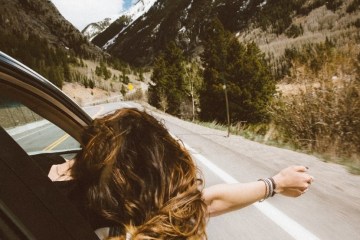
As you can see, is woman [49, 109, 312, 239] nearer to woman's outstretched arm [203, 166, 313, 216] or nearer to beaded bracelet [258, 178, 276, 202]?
woman's outstretched arm [203, 166, 313, 216]

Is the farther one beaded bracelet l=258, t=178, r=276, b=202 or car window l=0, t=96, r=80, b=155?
beaded bracelet l=258, t=178, r=276, b=202

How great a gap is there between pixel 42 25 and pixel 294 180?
191 m

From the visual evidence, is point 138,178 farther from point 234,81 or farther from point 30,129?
point 234,81

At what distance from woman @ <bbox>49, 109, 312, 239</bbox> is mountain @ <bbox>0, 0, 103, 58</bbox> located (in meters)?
160

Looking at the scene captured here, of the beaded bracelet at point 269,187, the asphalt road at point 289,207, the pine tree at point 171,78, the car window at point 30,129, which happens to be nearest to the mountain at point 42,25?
the pine tree at point 171,78

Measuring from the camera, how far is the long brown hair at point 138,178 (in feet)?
4.53

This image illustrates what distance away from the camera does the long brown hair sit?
1.38m

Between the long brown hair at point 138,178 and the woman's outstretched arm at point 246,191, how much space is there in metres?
0.31

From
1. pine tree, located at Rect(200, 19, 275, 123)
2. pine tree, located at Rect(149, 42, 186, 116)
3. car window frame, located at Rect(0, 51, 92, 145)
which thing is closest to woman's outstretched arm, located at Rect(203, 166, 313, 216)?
car window frame, located at Rect(0, 51, 92, 145)

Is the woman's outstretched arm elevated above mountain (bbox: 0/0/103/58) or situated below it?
below

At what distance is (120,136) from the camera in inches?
55.9

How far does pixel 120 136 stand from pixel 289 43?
389ft

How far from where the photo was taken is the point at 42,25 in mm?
177875

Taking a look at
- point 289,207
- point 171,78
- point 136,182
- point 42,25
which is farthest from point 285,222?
point 42,25
